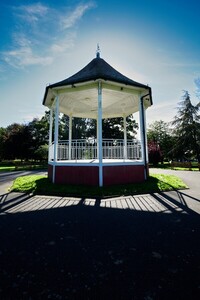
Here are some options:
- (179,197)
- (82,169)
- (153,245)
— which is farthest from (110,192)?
(153,245)

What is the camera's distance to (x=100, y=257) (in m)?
2.37

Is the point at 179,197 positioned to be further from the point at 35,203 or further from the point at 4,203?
the point at 4,203

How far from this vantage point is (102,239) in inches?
115

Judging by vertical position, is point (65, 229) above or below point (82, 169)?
below

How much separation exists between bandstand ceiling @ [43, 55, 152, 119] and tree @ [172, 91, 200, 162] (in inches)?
659

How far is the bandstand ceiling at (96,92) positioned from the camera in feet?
24.9

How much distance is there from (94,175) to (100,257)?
5039mm

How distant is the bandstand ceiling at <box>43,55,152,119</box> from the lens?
7.60 m

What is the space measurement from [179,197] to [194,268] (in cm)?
424

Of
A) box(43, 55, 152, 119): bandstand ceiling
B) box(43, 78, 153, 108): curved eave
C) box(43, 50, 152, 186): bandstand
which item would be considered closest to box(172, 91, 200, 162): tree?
box(43, 55, 152, 119): bandstand ceiling

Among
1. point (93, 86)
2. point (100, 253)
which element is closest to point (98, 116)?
point (93, 86)

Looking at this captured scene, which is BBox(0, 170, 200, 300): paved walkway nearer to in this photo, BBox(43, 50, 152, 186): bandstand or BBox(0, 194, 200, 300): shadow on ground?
BBox(0, 194, 200, 300): shadow on ground

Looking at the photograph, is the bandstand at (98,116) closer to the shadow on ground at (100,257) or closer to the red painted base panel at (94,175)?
the red painted base panel at (94,175)

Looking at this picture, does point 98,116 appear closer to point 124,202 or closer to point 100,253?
point 124,202
